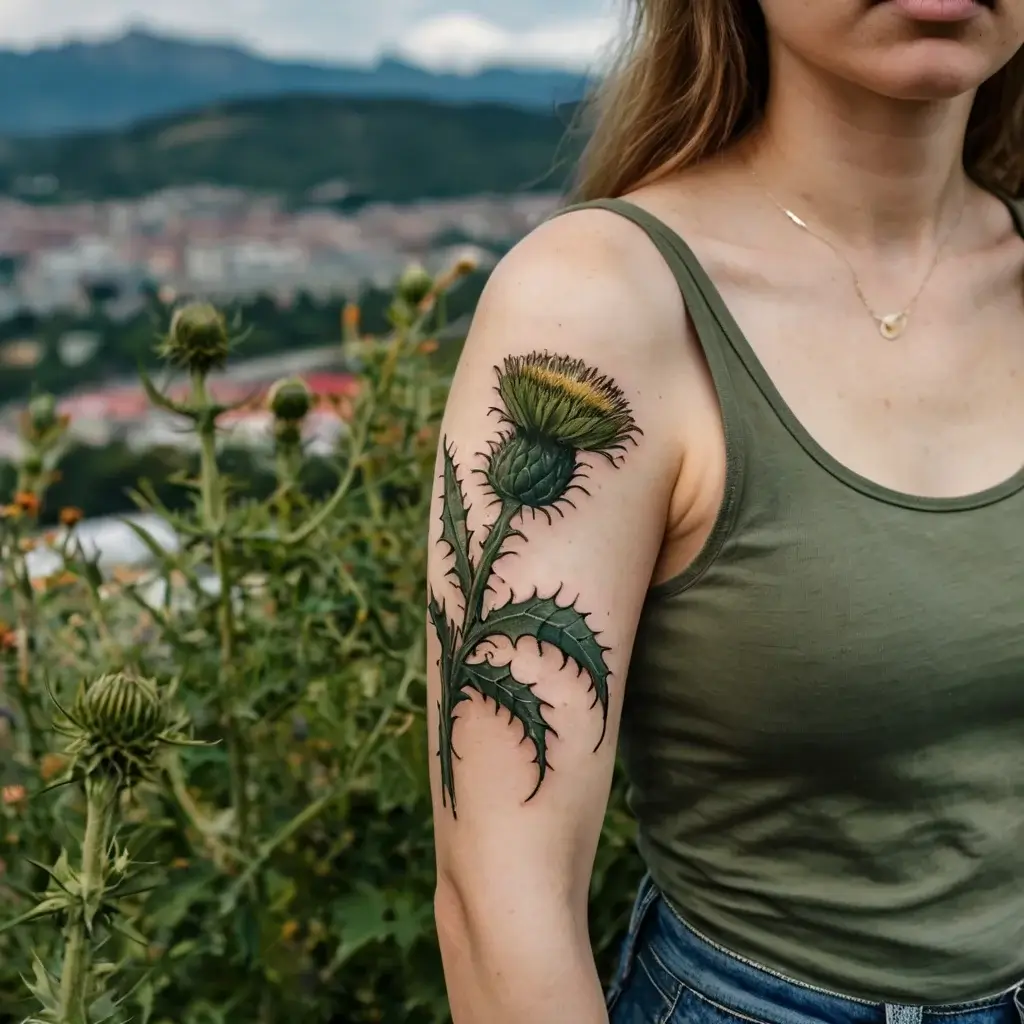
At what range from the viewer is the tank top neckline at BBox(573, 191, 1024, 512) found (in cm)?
88

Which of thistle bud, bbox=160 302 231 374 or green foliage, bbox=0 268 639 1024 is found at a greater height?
thistle bud, bbox=160 302 231 374

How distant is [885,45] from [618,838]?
92cm

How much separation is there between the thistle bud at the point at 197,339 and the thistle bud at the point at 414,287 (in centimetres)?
39

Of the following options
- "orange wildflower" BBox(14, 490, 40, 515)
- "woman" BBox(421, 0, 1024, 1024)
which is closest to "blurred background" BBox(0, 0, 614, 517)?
"orange wildflower" BBox(14, 490, 40, 515)

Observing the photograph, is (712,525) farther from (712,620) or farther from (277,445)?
(277,445)

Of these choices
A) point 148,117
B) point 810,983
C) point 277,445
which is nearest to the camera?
point 810,983

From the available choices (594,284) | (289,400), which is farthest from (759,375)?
(289,400)

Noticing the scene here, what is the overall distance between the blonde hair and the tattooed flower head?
1.04ft

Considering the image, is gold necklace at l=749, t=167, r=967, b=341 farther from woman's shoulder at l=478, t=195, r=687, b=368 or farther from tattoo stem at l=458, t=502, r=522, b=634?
tattoo stem at l=458, t=502, r=522, b=634

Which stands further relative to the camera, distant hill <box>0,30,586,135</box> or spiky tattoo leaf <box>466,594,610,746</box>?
distant hill <box>0,30,586,135</box>

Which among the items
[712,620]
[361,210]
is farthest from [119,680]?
[361,210]

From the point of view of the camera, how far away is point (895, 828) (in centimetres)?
93

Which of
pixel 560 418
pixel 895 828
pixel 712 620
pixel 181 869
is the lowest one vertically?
pixel 181 869

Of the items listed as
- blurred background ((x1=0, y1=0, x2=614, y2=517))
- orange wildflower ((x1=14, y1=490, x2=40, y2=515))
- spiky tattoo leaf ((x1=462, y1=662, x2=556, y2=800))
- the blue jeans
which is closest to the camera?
spiky tattoo leaf ((x1=462, y1=662, x2=556, y2=800))
